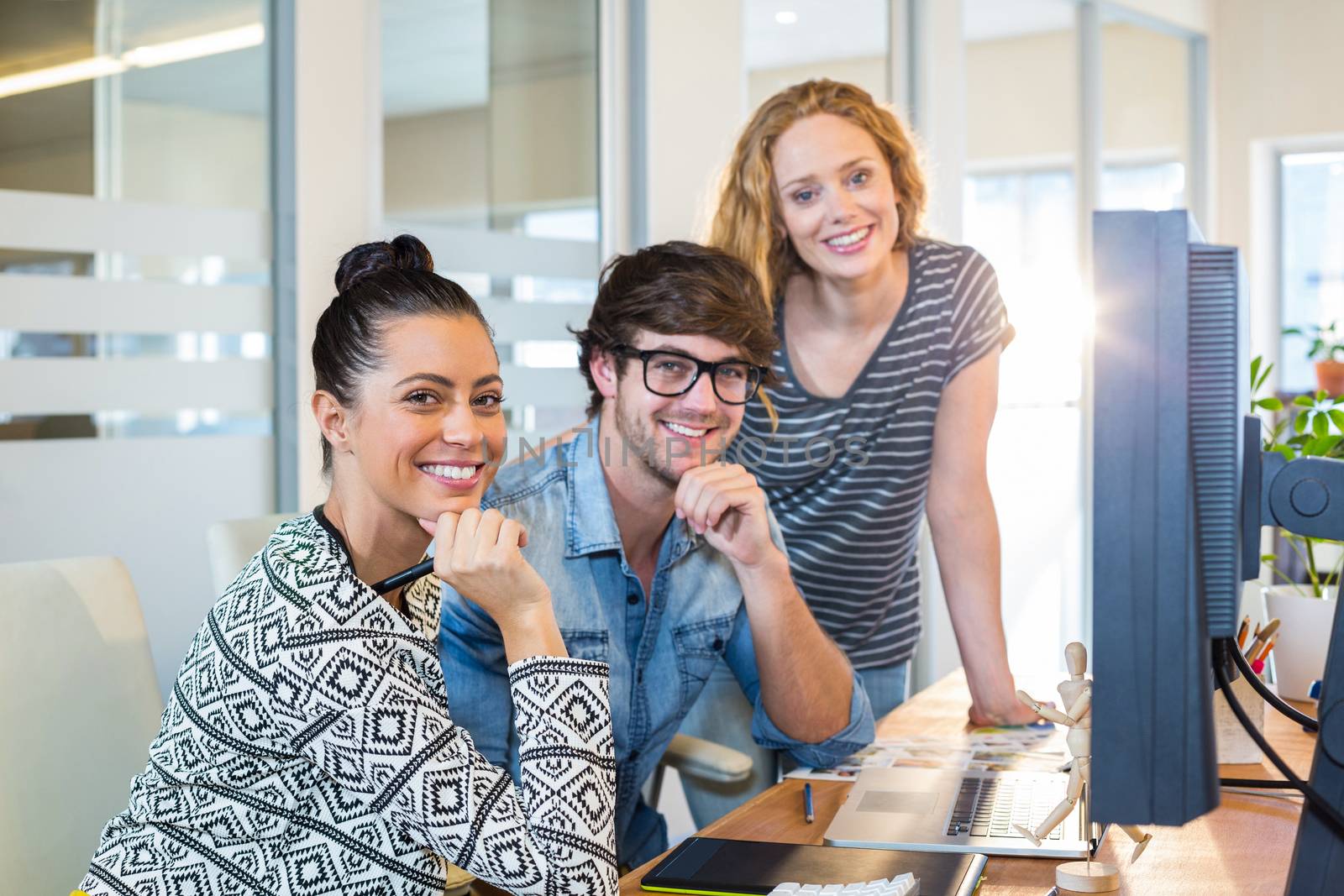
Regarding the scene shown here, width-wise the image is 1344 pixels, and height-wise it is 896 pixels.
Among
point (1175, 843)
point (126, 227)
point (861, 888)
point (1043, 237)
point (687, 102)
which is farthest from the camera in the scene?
point (1043, 237)

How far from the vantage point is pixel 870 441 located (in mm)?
2016

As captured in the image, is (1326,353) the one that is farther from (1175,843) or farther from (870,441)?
(1175,843)

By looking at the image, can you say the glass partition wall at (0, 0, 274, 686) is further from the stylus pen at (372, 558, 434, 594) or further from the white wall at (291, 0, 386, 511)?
the stylus pen at (372, 558, 434, 594)

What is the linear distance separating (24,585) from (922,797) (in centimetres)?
98

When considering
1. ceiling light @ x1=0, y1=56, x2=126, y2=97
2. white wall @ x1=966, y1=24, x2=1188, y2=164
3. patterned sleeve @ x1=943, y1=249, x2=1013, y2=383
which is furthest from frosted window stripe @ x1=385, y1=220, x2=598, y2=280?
white wall @ x1=966, y1=24, x2=1188, y2=164

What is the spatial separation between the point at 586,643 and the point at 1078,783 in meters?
0.59

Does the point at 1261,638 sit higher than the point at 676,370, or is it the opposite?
the point at 676,370

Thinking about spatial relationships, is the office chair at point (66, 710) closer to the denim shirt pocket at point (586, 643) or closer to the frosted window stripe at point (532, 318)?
the denim shirt pocket at point (586, 643)

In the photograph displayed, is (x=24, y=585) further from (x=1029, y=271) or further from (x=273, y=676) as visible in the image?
(x=1029, y=271)

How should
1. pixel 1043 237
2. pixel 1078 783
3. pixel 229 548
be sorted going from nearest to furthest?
pixel 1078 783, pixel 229 548, pixel 1043 237

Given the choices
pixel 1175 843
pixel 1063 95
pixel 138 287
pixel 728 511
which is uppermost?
pixel 1063 95

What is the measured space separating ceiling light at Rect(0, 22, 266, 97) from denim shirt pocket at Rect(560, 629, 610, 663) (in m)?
1.32

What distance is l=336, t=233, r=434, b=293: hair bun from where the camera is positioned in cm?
130

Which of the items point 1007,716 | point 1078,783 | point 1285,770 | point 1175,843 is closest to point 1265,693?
point 1285,770
